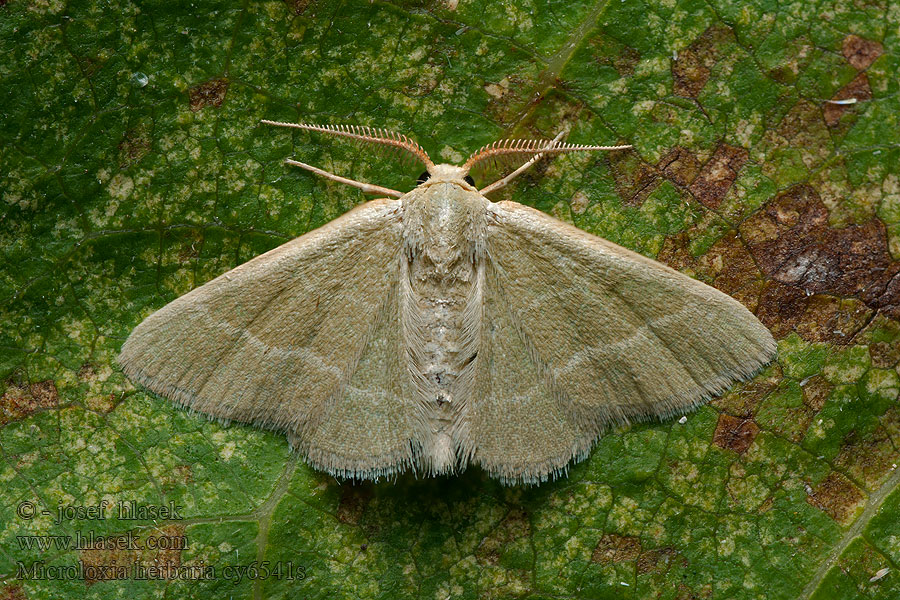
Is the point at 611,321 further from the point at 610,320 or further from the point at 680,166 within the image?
the point at 680,166

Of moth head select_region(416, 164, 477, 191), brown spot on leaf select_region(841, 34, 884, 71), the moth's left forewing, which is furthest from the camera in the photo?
brown spot on leaf select_region(841, 34, 884, 71)

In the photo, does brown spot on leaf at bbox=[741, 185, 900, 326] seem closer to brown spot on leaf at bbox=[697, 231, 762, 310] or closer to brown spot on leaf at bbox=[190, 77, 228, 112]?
brown spot on leaf at bbox=[697, 231, 762, 310]

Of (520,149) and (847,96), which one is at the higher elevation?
(847,96)

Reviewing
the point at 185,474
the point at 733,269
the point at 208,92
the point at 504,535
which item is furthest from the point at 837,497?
the point at 208,92

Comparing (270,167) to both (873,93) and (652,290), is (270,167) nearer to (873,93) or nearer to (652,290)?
(652,290)

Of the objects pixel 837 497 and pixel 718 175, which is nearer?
pixel 837 497

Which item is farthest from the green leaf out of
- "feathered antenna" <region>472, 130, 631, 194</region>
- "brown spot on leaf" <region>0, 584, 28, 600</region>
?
"brown spot on leaf" <region>0, 584, 28, 600</region>
